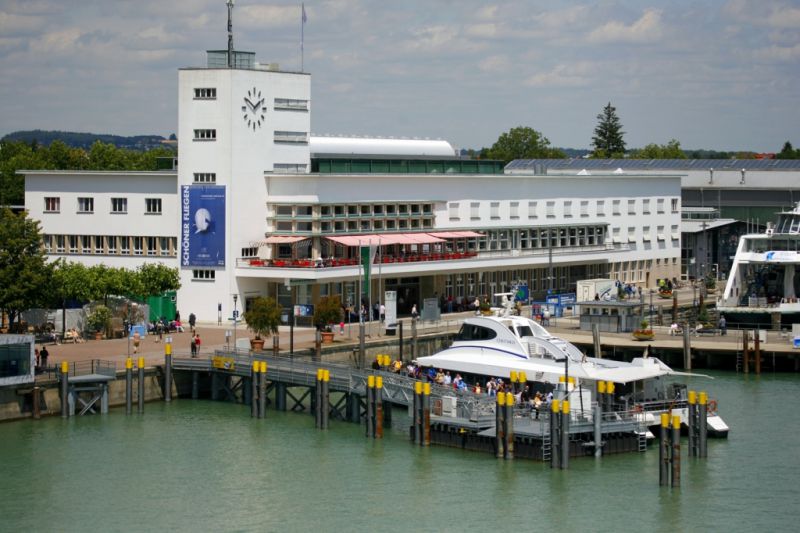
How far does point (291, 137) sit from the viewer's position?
7650cm

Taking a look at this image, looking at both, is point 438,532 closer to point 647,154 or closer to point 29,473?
point 29,473

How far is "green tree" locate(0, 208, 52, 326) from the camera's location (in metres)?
Answer: 63.2

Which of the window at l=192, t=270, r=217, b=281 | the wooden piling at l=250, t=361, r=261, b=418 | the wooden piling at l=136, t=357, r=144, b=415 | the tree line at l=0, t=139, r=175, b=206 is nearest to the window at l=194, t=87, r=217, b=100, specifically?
the window at l=192, t=270, r=217, b=281

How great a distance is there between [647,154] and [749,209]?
63648 mm

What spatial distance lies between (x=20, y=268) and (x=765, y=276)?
121 feet

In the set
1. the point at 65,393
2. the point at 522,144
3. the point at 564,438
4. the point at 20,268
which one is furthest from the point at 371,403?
the point at 522,144

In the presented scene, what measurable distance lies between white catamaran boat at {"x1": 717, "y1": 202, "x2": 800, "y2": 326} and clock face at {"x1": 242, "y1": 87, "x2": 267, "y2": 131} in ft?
79.9

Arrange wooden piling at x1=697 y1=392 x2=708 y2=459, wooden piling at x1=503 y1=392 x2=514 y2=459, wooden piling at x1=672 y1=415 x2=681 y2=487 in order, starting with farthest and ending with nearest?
1. wooden piling at x1=697 y1=392 x2=708 y2=459
2. wooden piling at x1=503 y1=392 x2=514 y2=459
3. wooden piling at x1=672 y1=415 x2=681 y2=487

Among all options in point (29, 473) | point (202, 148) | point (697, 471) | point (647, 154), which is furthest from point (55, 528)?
point (647, 154)

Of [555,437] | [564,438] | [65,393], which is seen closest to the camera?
[564,438]

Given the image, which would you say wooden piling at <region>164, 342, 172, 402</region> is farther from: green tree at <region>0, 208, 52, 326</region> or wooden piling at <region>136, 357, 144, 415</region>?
green tree at <region>0, 208, 52, 326</region>

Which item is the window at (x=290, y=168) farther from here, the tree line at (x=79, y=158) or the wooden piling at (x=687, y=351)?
the tree line at (x=79, y=158)

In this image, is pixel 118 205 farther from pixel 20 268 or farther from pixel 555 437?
pixel 555 437

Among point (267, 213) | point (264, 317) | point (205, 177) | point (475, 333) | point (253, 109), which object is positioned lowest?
point (475, 333)
